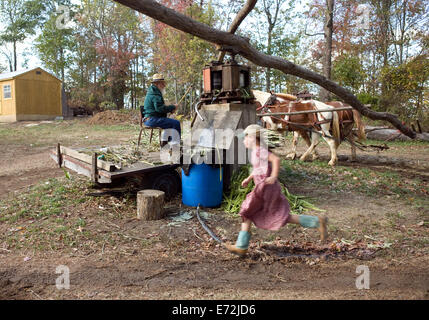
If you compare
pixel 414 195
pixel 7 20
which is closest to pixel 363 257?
pixel 414 195

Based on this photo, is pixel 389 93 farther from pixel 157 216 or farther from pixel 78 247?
pixel 78 247

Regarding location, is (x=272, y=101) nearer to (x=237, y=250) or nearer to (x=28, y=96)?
(x=237, y=250)

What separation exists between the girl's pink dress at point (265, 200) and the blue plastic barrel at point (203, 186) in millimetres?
1758

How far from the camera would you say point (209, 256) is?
3938 millimetres

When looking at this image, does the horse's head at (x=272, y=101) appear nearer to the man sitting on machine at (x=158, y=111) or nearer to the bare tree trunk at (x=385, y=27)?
the man sitting on machine at (x=158, y=111)

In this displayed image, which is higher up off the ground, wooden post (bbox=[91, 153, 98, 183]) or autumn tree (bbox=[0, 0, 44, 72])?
autumn tree (bbox=[0, 0, 44, 72])

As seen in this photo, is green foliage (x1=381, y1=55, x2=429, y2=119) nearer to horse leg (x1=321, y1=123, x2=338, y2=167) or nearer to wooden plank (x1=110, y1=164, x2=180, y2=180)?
horse leg (x1=321, y1=123, x2=338, y2=167)

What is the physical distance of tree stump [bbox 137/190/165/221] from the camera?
4996 millimetres

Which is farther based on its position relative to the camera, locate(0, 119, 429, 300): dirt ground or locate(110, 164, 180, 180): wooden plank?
locate(110, 164, 180, 180): wooden plank

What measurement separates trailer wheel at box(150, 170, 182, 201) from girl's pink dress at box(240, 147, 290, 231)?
245 cm

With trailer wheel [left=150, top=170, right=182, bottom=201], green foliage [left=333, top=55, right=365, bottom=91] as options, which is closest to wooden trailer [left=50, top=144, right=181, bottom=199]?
trailer wheel [left=150, top=170, right=182, bottom=201]

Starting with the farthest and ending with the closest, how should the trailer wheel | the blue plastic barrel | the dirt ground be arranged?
the trailer wheel → the blue plastic barrel → the dirt ground

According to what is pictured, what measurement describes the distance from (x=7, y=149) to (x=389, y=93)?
1718 cm
